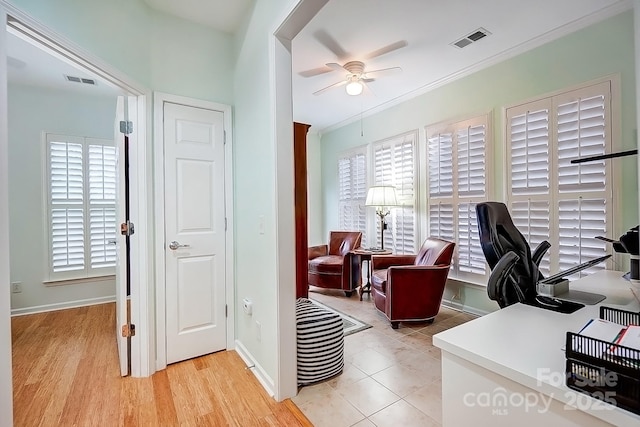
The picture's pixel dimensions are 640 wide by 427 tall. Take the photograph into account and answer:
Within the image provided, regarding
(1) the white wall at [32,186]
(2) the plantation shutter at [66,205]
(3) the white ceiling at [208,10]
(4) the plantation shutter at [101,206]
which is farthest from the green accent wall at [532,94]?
(1) the white wall at [32,186]

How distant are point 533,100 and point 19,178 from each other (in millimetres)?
5654

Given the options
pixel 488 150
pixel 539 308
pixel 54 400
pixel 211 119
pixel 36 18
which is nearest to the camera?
pixel 539 308

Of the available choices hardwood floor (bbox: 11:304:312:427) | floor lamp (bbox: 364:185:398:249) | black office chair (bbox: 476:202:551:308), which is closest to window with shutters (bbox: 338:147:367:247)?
floor lamp (bbox: 364:185:398:249)

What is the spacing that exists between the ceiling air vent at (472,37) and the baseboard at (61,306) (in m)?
5.09

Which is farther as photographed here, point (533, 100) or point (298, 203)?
point (533, 100)

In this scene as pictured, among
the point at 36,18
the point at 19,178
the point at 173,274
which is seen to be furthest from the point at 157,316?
the point at 19,178

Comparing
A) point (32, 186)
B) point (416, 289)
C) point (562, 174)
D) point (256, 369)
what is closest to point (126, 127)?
point (256, 369)

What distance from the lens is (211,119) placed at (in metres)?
2.54

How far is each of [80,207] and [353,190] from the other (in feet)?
12.7

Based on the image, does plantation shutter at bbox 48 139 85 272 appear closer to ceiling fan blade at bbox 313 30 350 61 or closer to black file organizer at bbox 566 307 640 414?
ceiling fan blade at bbox 313 30 350 61

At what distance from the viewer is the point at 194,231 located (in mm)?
2443

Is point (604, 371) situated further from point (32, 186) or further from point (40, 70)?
point (32, 186)

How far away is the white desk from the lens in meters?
0.62

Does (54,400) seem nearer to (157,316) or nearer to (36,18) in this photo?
(157,316)
